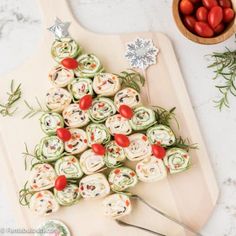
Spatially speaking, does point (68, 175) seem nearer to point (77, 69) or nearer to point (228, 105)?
point (77, 69)

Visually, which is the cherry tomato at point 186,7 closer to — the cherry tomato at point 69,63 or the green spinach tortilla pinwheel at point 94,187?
the cherry tomato at point 69,63

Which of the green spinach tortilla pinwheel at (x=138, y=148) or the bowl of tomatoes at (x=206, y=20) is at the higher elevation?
the bowl of tomatoes at (x=206, y=20)

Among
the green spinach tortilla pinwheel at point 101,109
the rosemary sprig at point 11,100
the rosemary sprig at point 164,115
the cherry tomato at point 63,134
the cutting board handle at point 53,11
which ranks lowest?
the rosemary sprig at point 164,115

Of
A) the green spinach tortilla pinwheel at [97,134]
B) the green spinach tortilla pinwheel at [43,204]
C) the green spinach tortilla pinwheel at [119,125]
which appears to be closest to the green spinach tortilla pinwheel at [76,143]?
the green spinach tortilla pinwheel at [97,134]

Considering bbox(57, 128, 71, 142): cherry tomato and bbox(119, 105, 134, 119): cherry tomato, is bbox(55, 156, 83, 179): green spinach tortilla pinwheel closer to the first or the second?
bbox(57, 128, 71, 142): cherry tomato

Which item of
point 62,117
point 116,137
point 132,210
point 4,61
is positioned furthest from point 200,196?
point 4,61
